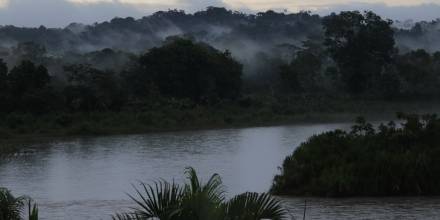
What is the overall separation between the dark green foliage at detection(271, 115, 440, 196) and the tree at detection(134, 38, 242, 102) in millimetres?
27557

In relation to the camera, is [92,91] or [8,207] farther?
[92,91]

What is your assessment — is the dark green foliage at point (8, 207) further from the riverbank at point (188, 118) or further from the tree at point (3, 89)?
the tree at point (3, 89)

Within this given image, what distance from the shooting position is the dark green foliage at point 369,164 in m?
16.7

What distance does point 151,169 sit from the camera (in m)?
23.6

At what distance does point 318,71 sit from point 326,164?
42256 millimetres

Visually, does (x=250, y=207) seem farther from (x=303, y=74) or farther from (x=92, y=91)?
(x=303, y=74)

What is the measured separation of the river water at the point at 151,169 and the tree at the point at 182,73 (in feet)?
24.3

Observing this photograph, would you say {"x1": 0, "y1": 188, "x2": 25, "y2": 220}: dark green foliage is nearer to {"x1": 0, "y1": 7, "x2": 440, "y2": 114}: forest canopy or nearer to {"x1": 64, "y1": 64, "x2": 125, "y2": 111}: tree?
{"x1": 0, "y1": 7, "x2": 440, "y2": 114}: forest canopy

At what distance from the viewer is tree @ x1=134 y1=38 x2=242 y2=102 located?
46.1 metres

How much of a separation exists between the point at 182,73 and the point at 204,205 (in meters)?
41.4

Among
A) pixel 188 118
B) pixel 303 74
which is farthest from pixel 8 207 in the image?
pixel 303 74

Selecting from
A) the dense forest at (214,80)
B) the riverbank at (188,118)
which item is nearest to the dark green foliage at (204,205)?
the riverbank at (188,118)

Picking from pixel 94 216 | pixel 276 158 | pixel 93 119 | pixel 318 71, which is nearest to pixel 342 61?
pixel 318 71

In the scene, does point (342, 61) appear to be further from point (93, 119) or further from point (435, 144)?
point (435, 144)
